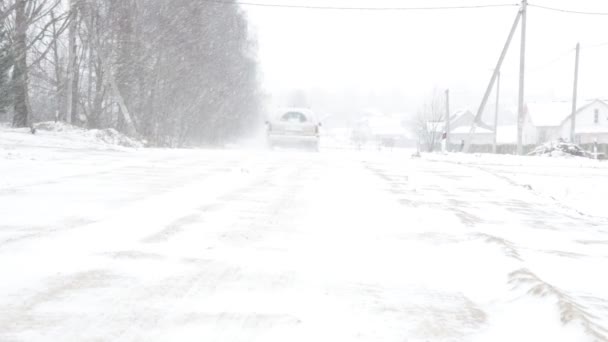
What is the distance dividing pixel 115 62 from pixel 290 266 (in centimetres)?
1689

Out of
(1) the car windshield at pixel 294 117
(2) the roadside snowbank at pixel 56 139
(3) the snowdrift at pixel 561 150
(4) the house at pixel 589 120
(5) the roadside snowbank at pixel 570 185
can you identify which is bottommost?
(5) the roadside snowbank at pixel 570 185

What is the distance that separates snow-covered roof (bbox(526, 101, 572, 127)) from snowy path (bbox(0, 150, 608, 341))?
5723cm

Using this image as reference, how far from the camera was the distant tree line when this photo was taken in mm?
15695

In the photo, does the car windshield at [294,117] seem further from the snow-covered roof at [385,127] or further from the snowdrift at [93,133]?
the snow-covered roof at [385,127]

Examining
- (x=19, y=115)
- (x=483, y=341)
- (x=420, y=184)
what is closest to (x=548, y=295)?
(x=483, y=341)

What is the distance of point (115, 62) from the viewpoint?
18.6 meters

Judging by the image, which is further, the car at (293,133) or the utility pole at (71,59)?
the car at (293,133)

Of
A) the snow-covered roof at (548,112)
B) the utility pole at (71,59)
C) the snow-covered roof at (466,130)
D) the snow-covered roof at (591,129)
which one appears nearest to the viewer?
the utility pole at (71,59)

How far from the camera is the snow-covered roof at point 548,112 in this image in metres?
58.6

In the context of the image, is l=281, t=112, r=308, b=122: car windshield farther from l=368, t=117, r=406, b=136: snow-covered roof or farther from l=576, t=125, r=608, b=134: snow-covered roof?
l=368, t=117, r=406, b=136: snow-covered roof

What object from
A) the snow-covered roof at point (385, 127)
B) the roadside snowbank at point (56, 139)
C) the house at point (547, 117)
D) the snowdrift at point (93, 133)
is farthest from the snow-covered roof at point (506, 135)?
the roadside snowbank at point (56, 139)

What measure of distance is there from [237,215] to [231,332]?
253 cm

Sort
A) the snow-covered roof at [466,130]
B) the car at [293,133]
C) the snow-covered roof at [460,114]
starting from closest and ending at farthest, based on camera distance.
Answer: the car at [293,133] → the snow-covered roof at [466,130] → the snow-covered roof at [460,114]

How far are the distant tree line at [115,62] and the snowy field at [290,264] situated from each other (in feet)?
34.5
